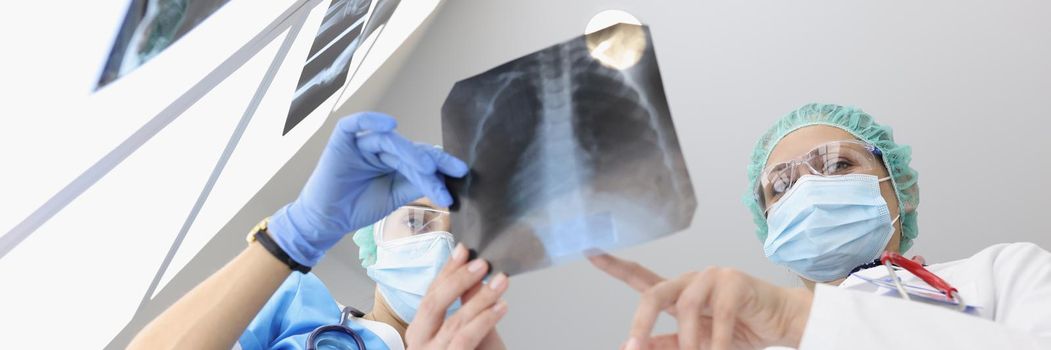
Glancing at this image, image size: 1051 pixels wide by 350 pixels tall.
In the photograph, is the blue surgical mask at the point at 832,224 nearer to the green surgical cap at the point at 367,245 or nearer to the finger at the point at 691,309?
the finger at the point at 691,309

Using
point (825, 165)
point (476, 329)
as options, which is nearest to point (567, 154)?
point (476, 329)

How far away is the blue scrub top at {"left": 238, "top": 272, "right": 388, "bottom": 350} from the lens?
5.52ft

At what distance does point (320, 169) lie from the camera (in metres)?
1.11

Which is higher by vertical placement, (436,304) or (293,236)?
(293,236)

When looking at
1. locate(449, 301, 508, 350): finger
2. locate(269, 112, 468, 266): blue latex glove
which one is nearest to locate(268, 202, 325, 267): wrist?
locate(269, 112, 468, 266): blue latex glove

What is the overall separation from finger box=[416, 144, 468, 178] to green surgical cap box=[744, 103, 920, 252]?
1228 millimetres

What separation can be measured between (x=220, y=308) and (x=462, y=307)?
1.29ft

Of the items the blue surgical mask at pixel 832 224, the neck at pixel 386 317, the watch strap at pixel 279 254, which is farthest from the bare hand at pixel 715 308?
the neck at pixel 386 317

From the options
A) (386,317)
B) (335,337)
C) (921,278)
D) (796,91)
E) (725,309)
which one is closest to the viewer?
(725,309)

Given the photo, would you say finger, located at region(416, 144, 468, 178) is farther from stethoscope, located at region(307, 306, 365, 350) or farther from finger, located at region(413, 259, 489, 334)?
stethoscope, located at region(307, 306, 365, 350)

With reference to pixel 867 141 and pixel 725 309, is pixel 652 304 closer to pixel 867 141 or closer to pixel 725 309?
pixel 725 309

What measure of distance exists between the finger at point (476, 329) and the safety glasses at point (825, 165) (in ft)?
3.64

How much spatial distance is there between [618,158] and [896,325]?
0.43m

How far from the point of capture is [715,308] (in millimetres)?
990
